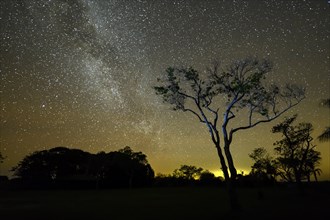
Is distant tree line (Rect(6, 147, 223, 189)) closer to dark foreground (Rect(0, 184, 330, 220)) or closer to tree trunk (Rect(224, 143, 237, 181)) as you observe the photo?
dark foreground (Rect(0, 184, 330, 220))

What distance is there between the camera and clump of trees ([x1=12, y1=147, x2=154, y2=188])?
230 feet

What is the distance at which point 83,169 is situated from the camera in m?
79.4

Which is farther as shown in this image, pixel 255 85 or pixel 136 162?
pixel 136 162

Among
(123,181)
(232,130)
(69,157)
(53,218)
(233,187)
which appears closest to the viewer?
(53,218)

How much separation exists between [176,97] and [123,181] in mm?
52021

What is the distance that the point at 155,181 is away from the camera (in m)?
83.9

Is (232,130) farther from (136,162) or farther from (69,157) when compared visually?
(69,157)

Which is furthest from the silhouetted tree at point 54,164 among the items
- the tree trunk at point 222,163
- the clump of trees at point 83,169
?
the tree trunk at point 222,163

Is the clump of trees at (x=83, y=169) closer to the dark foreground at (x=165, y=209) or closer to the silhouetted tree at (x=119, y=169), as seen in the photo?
the silhouetted tree at (x=119, y=169)

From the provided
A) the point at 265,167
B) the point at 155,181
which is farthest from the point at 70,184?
the point at 265,167

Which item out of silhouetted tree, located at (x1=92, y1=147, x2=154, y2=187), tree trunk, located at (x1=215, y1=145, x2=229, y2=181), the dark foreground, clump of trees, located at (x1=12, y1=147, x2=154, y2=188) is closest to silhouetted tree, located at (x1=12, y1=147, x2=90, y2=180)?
clump of trees, located at (x1=12, y1=147, x2=154, y2=188)

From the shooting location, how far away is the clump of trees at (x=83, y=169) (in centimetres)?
7006

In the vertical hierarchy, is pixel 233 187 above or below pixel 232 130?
below

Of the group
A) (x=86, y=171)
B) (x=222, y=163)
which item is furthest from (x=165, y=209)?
(x=86, y=171)
